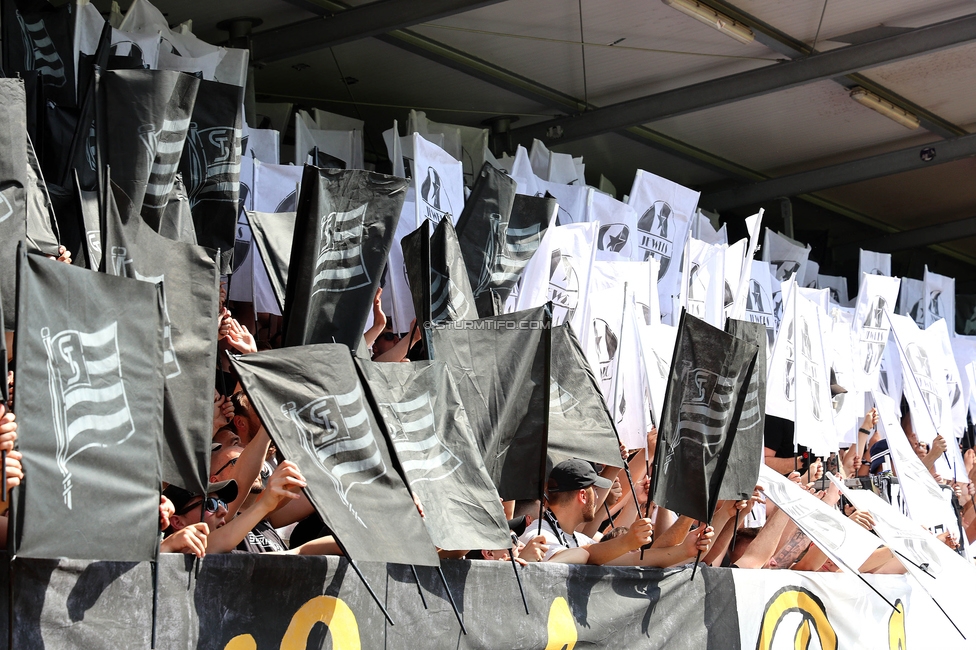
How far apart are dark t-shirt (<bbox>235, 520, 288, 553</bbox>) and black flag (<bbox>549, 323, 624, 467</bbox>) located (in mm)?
1356

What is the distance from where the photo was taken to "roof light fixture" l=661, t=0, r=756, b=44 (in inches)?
342

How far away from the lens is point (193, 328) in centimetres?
354

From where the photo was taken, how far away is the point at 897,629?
19.1 feet

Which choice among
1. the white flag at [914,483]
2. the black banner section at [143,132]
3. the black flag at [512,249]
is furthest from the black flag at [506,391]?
the white flag at [914,483]

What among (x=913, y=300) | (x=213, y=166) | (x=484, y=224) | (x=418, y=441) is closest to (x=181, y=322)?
(x=418, y=441)

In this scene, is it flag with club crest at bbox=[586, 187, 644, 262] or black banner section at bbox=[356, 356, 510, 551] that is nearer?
black banner section at bbox=[356, 356, 510, 551]

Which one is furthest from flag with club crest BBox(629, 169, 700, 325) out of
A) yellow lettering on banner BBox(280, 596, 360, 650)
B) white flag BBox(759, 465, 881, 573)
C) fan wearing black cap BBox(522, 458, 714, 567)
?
yellow lettering on banner BBox(280, 596, 360, 650)

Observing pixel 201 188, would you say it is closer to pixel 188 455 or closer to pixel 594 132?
pixel 188 455

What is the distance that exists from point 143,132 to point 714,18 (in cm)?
560

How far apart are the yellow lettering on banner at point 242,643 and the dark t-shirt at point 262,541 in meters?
0.41

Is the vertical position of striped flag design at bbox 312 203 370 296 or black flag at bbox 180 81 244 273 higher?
black flag at bbox 180 81 244 273

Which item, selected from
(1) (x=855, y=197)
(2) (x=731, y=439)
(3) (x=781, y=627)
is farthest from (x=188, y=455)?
(1) (x=855, y=197)

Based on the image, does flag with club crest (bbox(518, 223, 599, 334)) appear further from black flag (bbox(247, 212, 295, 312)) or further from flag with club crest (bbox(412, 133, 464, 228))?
black flag (bbox(247, 212, 295, 312))

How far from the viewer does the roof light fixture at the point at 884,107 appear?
35.4 ft
